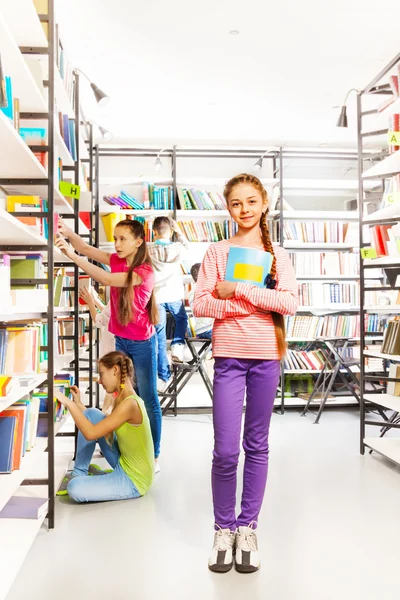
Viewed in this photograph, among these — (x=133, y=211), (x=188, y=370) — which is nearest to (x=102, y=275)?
(x=188, y=370)

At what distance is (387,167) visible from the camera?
3395mm

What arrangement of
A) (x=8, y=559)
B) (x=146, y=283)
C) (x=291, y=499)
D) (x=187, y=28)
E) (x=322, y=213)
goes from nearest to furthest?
1. (x=8, y=559)
2. (x=291, y=499)
3. (x=146, y=283)
4. (x=187, y=28)
5. (x=322, y=213)

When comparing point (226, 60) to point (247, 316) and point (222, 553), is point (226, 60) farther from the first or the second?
point (222, 553)

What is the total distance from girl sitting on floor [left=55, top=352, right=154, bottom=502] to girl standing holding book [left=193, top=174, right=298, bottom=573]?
76 centimetres

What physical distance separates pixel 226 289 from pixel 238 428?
1.68ft

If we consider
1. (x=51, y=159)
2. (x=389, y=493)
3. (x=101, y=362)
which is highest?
(x=51, y=159)

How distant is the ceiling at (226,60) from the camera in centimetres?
327

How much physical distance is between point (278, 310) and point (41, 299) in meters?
0.98

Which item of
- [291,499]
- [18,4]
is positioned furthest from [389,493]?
[18,4]

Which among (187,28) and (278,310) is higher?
(187,28)

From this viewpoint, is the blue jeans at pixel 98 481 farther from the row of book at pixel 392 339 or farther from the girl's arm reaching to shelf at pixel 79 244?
the row of book at pixel 392 339

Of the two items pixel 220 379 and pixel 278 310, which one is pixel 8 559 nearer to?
pixel 220 379

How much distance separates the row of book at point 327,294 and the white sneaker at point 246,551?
3543 mm

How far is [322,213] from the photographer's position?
18.0 ft
